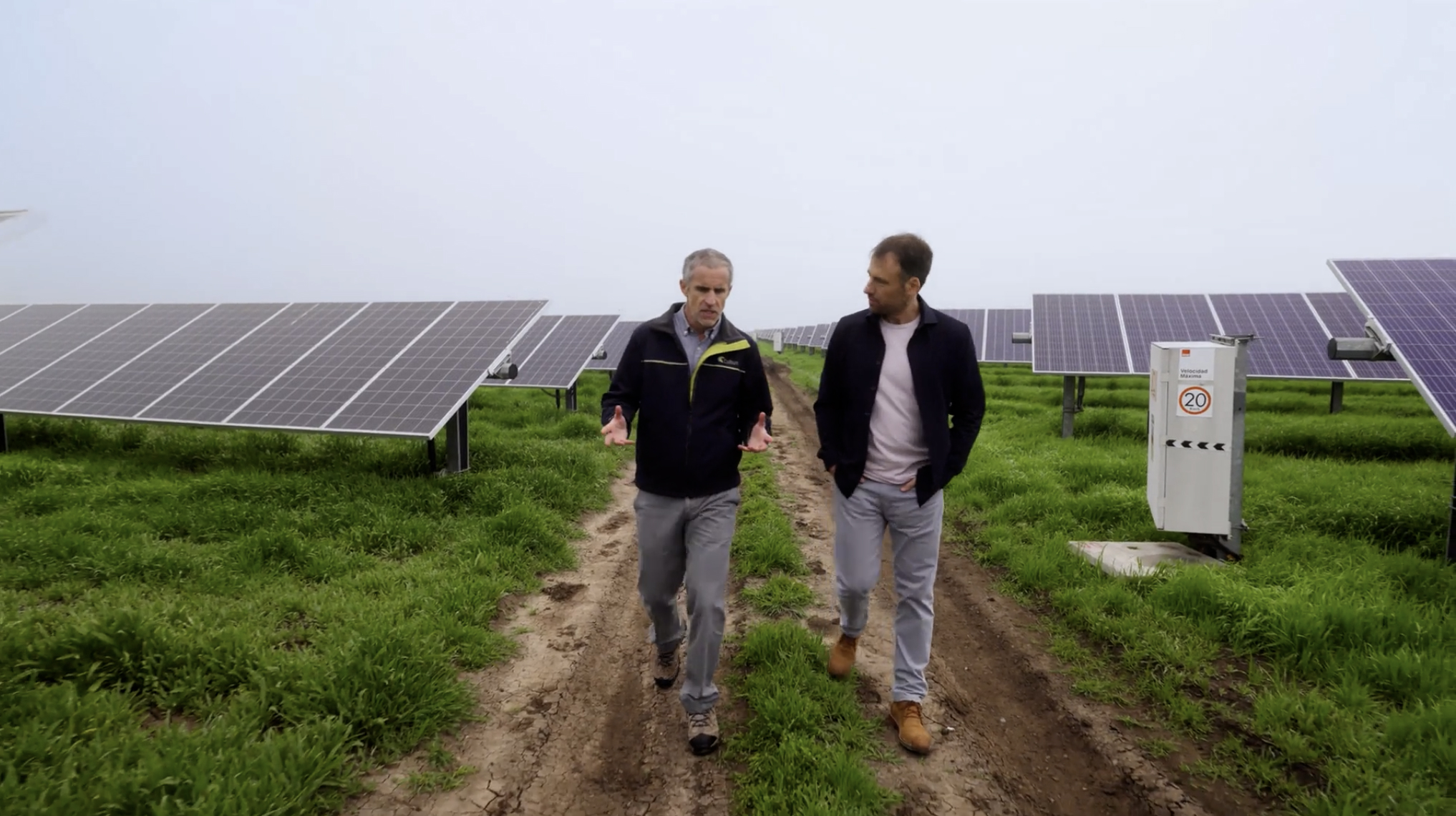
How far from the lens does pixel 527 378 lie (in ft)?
42.1

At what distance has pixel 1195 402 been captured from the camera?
4816 mm

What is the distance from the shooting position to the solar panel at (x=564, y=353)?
12586 millimetres

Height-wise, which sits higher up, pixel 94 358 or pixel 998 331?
pixel 998 331

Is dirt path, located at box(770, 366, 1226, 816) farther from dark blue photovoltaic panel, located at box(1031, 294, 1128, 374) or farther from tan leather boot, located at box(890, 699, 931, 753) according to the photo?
dark blue photovoltaic panel, located at box(1031, 294, 1128, 374)

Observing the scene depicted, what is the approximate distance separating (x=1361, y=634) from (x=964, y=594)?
2.08 meters

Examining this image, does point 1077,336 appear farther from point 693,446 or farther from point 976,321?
A: point 976,321

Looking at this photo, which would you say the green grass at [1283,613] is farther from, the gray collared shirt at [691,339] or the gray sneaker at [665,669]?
the gray collared shirt at [691,339]

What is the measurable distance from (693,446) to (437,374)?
201 inches

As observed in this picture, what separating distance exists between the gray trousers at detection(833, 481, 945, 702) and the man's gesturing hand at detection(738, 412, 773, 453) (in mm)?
465

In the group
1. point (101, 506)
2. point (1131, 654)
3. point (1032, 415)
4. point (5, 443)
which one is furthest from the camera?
point (1032, 415)

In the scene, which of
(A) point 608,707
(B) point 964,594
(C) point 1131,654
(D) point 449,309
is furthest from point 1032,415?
(A) point 608,707

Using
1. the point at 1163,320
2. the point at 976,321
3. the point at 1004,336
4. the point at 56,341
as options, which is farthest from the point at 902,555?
the point at 976,321

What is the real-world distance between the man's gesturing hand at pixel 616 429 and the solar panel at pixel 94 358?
819 centimetres

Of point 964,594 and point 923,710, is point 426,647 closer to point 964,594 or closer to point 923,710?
point 923,710
